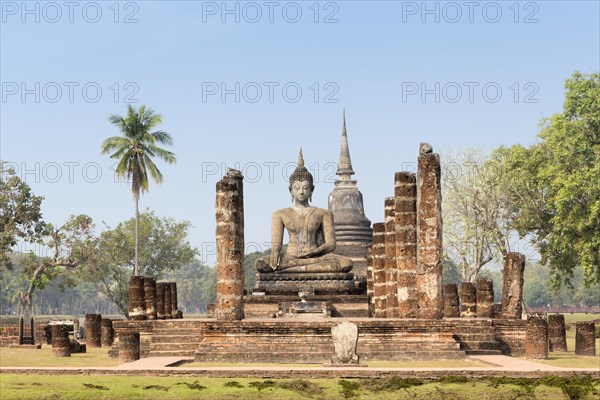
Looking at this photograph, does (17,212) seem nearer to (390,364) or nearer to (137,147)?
(137,147)

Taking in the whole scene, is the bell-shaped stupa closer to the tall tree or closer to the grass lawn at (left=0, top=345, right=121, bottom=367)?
the tall tree

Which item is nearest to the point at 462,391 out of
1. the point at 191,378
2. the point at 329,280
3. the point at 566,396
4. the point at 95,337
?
the point at 566,396

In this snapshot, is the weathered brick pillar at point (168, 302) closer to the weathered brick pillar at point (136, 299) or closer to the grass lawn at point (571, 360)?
the weathered brick pillar at point (136, 299)

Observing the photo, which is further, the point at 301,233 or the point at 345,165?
the point at 345,165

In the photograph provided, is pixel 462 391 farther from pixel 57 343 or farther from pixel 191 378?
pixel 57 343

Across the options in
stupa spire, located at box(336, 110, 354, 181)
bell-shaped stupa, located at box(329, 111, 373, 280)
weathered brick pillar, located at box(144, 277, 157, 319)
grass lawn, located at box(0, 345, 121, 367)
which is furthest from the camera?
stupa spire, located at box(336, 110, 354, 181)

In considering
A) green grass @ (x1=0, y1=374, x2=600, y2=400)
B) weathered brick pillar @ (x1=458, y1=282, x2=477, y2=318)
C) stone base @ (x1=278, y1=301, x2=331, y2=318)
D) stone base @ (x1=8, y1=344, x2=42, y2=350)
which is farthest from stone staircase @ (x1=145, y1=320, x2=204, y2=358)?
stone base @ (x1=8, y1=344, x2=42, y2=350)

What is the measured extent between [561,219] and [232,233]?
25.0m

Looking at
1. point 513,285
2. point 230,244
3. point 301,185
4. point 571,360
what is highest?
point 301,185

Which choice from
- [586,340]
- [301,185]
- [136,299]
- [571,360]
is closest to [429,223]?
Answer: [571,360]

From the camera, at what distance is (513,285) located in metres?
28.8

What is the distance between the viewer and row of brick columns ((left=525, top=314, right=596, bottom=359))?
2423 centimetres

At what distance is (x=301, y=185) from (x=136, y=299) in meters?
8.69

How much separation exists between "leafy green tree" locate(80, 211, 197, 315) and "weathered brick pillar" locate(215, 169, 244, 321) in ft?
128
